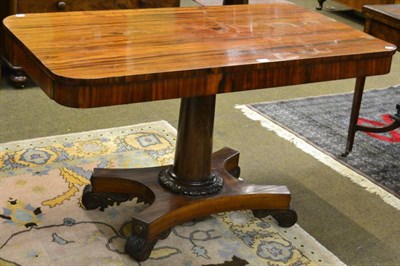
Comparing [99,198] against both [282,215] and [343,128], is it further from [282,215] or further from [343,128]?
[343,128]

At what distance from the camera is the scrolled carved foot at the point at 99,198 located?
2289 mm

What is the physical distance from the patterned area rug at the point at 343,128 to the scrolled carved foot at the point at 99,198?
104 cm

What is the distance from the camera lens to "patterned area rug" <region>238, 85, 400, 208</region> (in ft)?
9.51

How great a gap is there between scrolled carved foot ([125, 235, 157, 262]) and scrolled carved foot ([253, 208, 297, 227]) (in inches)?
16.7

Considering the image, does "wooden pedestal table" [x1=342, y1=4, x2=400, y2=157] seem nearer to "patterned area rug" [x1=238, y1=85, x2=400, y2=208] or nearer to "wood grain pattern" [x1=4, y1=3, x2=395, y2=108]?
"patterned area rug" [x1=238, y1=85, x2=400, y2=208]

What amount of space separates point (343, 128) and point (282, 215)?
1119mm

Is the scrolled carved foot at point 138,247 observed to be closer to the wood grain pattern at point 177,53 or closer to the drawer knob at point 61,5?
the wood grain pattern at point 177,53

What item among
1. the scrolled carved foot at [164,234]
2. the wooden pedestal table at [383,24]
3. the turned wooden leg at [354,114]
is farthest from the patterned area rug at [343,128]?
the scrolled carved foot at [164,234]

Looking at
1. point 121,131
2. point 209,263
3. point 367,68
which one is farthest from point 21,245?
point 367,68

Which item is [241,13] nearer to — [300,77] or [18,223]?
[300,77]

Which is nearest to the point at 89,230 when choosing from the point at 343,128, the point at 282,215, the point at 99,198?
the point at 99,198

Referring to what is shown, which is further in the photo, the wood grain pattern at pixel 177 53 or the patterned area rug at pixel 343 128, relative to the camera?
the patterned area rug at pixel 343 128

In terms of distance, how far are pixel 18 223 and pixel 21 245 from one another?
0.14 metres

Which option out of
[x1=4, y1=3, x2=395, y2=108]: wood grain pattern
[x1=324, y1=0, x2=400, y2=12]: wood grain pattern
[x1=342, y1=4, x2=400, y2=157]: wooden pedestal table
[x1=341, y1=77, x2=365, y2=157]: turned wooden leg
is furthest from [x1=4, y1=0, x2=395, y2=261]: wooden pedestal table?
[x1=324, y1=0, x2=400, y2=12]: wood grain pattern
